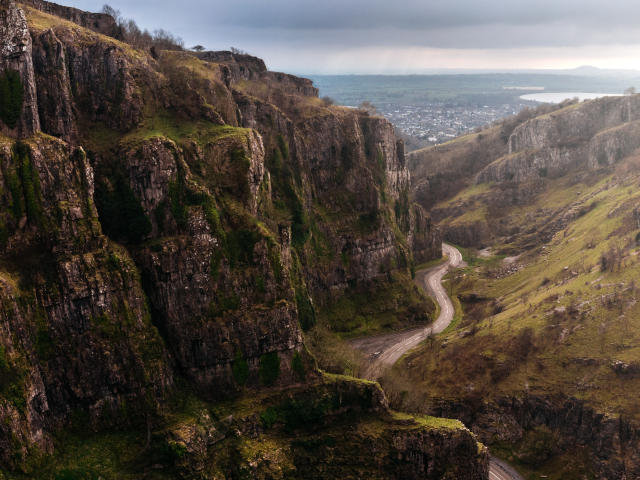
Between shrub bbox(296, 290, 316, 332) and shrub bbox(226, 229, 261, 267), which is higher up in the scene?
shrub bbox(226, 229, 261, 267)

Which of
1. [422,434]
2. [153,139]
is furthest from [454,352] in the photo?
[153,139]

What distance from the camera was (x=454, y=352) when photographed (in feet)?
428

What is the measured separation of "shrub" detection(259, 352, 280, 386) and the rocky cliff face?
0.73 feet

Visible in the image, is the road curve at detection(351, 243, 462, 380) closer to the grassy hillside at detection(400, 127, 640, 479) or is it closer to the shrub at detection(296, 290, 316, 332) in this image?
the grassy hillside at detection(400, 127, 640, 479)

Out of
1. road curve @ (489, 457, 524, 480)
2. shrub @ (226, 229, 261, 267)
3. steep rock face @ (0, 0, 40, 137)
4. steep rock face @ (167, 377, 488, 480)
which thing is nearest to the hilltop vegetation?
road curve @ (489, 457, 524, 480)

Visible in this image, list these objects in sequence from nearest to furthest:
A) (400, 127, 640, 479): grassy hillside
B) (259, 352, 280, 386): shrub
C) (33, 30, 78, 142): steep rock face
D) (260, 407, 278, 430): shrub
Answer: (33, 30, 78, 142): steep rock face, (260, 407, 278, 430): shrub, (259, 352, 280, 386): shrub, (400, 127, 640, 479): grassy hillside

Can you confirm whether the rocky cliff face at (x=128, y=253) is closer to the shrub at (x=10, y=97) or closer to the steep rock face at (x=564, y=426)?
the shrub at (x=10, y=97)

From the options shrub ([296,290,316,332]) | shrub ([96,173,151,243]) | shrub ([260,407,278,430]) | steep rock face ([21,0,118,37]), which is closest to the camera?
shrub ([96,173,151,243])

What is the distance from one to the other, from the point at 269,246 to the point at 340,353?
1176 inches

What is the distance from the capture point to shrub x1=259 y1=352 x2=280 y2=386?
8788cm

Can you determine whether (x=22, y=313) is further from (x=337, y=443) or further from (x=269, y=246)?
(x=337, y=443)

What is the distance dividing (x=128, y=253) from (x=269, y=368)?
28.1 metres

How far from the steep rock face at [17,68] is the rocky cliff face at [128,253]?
0.55ft

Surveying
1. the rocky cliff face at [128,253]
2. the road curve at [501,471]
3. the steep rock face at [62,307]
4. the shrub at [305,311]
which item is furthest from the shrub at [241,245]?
the road curve at [501,471]
